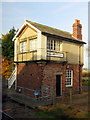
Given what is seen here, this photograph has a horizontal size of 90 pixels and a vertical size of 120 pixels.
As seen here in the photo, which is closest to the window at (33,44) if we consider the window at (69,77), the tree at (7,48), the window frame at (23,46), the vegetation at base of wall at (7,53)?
the window frame at (23,46)

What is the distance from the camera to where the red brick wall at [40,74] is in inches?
468

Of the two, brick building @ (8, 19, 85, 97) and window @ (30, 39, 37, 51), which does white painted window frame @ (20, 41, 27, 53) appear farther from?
window @ (30, 39, 37, 51)

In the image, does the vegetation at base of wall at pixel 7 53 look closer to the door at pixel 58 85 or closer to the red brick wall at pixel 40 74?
the red brick wall at pixel 40 74

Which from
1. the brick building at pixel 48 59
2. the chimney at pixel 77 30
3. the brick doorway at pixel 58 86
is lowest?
the brick doorway at pixel 58 86

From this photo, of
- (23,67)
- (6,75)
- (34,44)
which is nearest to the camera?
(34,44)

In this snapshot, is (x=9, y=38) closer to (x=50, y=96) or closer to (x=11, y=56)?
(x=11, y=56)

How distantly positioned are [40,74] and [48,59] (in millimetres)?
1702

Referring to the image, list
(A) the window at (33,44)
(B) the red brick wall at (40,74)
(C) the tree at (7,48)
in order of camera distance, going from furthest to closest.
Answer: (C) the tree at (7,48) → (A) the window at (33,44) → (B) the red brick wall at (40,74)

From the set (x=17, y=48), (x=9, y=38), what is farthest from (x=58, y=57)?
(x=9, y=38)

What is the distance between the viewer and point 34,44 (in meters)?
13.3

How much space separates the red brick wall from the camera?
11894 mm

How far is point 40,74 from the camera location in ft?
38.7

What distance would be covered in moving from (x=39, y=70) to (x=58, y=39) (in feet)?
13.6

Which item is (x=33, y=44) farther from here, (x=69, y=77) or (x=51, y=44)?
(x=69, y=77)
